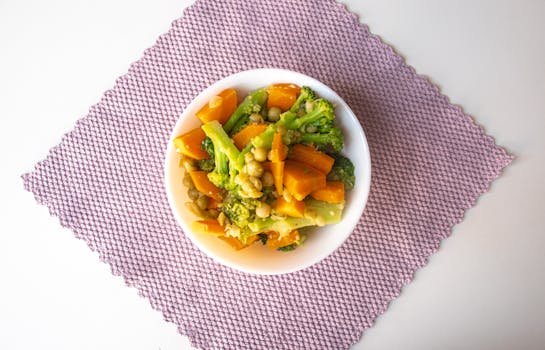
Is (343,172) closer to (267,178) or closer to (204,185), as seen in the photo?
(267,178)

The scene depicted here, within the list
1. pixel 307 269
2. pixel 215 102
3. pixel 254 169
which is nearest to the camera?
pixel 254 169

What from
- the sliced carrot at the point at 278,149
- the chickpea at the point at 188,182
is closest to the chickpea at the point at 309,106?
the sliced carrot at the point at 278,149

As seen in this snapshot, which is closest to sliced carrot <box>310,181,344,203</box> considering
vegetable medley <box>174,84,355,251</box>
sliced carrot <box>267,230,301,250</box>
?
vegetable medley <box>174,84,355,251</box>

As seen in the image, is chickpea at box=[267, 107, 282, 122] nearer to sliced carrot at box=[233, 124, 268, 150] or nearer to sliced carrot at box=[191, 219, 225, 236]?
sliced carrot at box=[233, 124, 268, 150]

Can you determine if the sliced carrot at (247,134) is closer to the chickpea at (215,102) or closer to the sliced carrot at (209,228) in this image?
the chickpea at (215,102)

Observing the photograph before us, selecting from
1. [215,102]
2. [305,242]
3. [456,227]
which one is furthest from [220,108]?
[456,227]

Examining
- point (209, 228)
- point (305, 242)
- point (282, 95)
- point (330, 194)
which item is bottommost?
point (209, 228)

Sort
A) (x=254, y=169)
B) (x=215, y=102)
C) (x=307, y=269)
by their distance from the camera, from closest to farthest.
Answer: (x=254, y=169), (x=215, y=102), (x=307, y=269)

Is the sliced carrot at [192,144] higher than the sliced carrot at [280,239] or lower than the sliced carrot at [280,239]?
higher

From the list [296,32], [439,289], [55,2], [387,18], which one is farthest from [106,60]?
[439,289]
